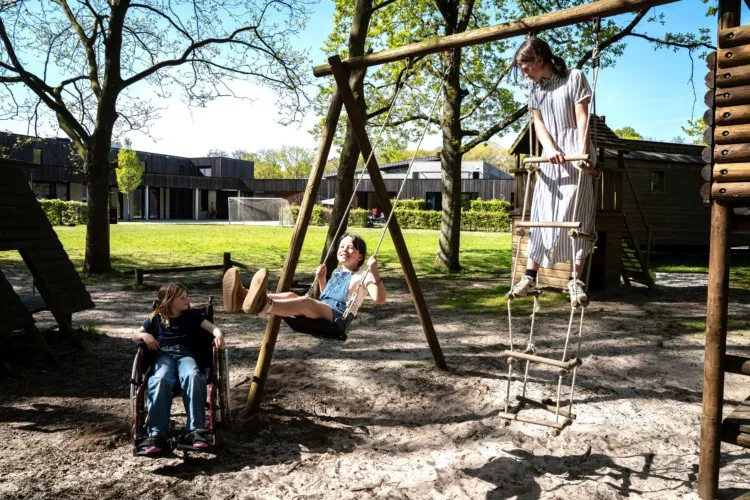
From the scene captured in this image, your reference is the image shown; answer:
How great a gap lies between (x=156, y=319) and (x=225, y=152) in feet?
328

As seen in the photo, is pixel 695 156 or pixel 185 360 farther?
pixel 695 156

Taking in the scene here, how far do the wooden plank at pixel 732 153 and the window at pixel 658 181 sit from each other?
21.2 metres

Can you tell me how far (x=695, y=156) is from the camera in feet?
85.1

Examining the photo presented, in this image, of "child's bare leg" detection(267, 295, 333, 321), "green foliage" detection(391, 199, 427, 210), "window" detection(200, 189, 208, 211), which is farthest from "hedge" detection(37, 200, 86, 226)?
"child's bare leg" detection(267, 295, 333, 321)

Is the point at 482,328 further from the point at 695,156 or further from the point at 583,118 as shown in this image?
the point at 695,156

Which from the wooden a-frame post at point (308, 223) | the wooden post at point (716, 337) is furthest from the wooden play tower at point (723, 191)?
the wooden a-frame post at point (308, 223)

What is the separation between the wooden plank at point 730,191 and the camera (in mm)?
3928

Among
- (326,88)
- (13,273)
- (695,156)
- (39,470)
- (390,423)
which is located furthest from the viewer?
(695,156)

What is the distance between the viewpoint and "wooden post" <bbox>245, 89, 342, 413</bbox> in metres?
5.62

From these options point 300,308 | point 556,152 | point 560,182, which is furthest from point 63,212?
point 556,152

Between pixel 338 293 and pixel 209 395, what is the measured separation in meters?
1.37

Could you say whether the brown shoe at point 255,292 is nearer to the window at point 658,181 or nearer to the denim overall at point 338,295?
the denim overall at point 338,295

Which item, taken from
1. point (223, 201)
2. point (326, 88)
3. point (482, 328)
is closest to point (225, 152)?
point (223, 201)

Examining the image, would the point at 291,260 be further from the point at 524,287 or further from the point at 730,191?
the point at 730,191
